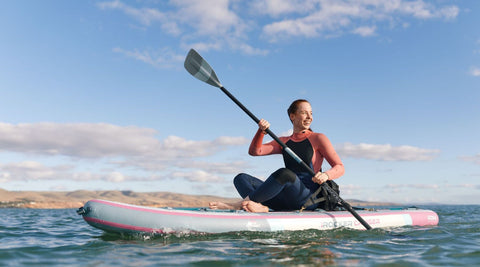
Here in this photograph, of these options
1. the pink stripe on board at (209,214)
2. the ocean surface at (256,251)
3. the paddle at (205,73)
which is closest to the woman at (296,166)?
the pink stripe on board at (209,214)

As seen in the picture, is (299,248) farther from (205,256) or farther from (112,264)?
(112,264)

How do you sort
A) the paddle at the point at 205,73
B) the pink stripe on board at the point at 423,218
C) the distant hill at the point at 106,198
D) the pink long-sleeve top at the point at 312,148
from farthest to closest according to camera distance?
1. the distant hill at the point at 106,198
2. the pink stripe on board at the point at 423,218
3. the paddle at the point at 205,73
4. the pink long-sleeve top at the point at 312,148

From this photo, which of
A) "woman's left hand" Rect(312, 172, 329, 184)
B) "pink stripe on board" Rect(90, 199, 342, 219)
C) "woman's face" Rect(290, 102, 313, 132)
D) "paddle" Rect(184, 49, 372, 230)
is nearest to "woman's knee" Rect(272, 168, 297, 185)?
"woman's left hand" Rect(312, 172, 329, 184)

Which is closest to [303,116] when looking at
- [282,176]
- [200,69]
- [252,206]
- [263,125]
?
[263,125]

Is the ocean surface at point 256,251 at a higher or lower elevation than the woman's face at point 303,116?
lower

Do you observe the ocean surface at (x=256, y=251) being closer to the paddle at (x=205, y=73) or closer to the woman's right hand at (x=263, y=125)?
the paddle at (x=205, y=73)

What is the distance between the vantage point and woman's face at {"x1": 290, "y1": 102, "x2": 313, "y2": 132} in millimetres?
5699

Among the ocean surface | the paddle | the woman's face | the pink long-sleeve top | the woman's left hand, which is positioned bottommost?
the ocean surface

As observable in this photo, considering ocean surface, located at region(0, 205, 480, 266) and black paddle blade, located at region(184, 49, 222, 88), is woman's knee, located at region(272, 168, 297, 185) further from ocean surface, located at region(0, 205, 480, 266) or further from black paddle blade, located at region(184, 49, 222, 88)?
black paddle blade, located at region(184, 49, 222, 88)

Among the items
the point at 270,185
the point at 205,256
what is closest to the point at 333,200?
the point at 270,185

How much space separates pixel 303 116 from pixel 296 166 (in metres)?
0.80

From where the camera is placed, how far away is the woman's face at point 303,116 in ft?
18.7

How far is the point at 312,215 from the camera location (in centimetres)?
560

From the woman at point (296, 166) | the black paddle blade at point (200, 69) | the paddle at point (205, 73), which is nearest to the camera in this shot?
the woman at point (296, 166)
